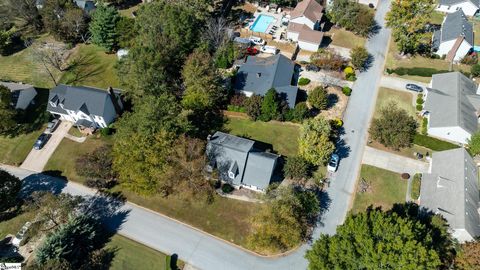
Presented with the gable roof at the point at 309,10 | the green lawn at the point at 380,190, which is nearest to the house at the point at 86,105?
the green lawn at the point at 380,190

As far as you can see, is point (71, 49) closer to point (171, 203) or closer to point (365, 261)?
point (171, 203)

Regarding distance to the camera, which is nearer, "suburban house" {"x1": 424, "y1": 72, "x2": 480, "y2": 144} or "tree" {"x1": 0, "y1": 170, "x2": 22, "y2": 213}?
"tree" {"x1": 0, "y1": 170, "x2": 22, "y2": 213}

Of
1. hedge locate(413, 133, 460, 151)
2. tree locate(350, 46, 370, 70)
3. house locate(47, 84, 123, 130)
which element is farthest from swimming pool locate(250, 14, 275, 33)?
hedge locate(413, 133, 460, 151)

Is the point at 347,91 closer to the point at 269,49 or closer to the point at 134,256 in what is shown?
the point at 269,49

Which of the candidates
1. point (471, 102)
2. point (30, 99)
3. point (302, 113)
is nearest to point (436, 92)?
point (471, 102)

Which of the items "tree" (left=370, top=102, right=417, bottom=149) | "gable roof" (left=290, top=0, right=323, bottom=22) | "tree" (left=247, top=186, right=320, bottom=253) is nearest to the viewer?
"tree" (left=247, top=186, right=320, bottom=253)

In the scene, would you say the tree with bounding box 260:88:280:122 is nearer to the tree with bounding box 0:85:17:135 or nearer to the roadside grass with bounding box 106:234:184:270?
the roadside grass with bounding box 106:234:184:270
